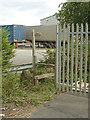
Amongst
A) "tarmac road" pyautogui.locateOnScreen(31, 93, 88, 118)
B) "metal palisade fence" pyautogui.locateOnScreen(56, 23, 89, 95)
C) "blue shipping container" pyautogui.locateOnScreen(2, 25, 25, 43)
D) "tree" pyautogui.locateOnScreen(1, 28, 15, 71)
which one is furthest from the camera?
"blue shipping container" pyautogui.locateOnScreen(2, 25, 25, 43)

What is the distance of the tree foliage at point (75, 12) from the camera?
7.41 m

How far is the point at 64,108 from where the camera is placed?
4039 mm

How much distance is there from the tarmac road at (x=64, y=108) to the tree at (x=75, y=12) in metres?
4.03

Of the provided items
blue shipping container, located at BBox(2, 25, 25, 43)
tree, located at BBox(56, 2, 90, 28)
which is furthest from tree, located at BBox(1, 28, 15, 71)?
blue shipping container, located at BBox(2, 25, 25, 43)

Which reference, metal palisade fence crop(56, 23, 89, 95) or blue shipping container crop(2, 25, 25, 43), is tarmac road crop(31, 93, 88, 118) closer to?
metal palisade fence crop(56, 23, 89, 95)

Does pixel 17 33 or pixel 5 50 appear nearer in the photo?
pixel 5 50

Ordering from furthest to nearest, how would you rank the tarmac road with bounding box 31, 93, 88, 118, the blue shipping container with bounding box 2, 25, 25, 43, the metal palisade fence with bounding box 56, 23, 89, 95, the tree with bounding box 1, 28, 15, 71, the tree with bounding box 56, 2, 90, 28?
the blue shipping container with bounding box 2, 25, 25, 43 → the tree with bounding box 56, 2, 90, 28 → the tree with bounding box 1, 28, 15, 71 → the metal palisade fence with bounding box 56, 23, 89, 95 → the tarmac road with bounding box 31, 93, 88, 118

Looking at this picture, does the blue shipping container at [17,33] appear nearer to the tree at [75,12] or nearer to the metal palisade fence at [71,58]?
the tree at [75,12]

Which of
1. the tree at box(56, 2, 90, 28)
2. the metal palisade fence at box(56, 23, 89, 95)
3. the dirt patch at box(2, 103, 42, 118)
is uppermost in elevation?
the tree at box(56, 2, 90, 28)

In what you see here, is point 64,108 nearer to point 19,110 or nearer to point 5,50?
point 19,110

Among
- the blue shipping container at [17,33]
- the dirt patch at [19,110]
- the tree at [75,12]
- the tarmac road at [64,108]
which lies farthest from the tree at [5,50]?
the blue shipping container at [17,33]

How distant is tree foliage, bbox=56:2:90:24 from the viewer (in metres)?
7.41

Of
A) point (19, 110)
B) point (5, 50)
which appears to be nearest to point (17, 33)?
point (5, 50)

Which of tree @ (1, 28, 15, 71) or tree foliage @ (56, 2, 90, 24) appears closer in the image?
tree @ (1, 28, 15, 71)
